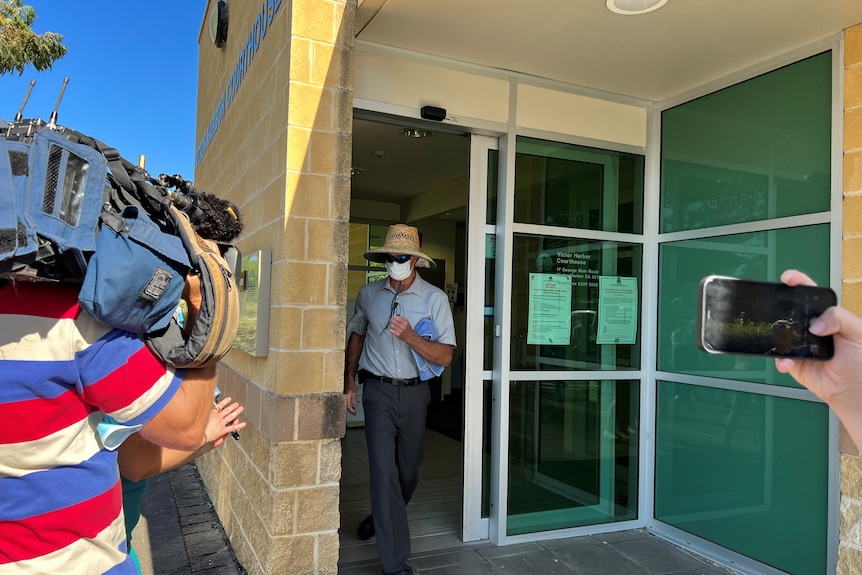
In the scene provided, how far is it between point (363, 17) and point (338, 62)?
0.37 metres

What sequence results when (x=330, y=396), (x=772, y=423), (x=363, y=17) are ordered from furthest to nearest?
1. (x=772, y=423)
2. (x=363, y=17)
3. (x=330, y=396)

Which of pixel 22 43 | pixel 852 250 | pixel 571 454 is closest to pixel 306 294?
pixel 571 454

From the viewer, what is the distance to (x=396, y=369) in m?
3.82

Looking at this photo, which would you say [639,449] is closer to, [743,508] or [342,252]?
[743,508]

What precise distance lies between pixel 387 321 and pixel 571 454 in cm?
170

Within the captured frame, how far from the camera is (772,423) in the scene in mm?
3674

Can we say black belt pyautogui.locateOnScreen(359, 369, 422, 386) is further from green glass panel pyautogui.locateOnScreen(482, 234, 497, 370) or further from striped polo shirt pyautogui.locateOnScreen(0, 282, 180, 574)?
striped polo shirt pyautogui.locateOnScreen(0, 282, 180, 574)

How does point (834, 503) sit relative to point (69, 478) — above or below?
below

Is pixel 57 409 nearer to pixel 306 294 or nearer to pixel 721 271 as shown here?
pixel 306 294

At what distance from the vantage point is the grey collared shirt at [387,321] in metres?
3.85

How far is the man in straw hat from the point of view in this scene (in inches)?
142

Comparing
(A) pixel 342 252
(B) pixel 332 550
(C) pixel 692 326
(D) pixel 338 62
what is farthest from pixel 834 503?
(D) pixel 338 62

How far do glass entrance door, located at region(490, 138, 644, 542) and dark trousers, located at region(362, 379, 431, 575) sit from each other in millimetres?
644

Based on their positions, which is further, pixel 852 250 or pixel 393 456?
pixel 393 456
